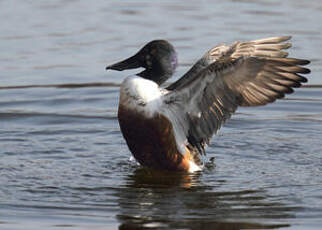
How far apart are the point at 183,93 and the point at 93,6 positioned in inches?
286

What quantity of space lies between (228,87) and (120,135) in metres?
2.13

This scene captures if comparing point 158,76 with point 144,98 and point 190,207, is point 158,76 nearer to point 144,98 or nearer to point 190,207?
point 144,98

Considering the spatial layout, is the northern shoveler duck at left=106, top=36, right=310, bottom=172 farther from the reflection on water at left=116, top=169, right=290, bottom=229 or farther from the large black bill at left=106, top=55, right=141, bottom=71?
the reflection on water at left=116, top=169, right=290, bottom=229

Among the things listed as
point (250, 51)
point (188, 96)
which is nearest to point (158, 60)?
point (188, 96)

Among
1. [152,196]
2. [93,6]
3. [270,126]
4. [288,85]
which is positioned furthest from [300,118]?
[93,6]

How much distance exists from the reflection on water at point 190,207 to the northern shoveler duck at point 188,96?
0.39 meters

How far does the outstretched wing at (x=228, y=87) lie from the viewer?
23.9 ft

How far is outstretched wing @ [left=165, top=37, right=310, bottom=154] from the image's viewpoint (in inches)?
287

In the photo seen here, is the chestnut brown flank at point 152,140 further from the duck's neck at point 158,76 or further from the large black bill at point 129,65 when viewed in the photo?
the large black bill at point 129,65

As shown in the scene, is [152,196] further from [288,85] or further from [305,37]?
[305,37]

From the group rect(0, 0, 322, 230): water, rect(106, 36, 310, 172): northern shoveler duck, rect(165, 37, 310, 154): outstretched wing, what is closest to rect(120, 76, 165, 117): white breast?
rect(106, 36, 310, 172): northern shoveler duck

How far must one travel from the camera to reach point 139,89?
25.2 ft

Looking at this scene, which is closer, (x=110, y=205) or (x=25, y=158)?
(x=110, y=205)

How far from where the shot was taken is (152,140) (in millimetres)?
7758
